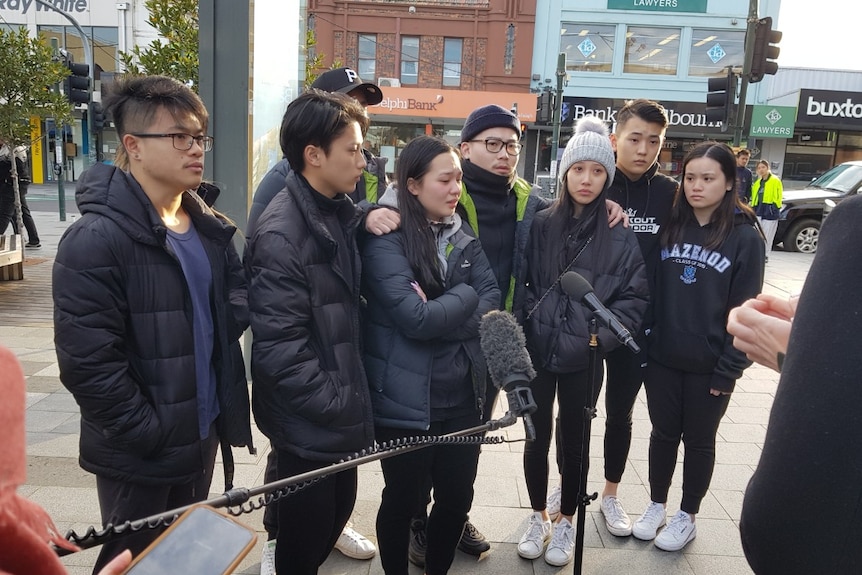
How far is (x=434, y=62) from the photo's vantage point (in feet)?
85.1

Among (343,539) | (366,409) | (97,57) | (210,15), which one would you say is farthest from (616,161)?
(97,57)

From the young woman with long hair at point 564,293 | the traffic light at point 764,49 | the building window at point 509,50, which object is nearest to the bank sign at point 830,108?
the building window at point 509,50

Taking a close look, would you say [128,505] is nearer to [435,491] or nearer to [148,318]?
[148,318]

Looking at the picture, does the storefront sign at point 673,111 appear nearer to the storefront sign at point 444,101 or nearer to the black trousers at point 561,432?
the storefront sign at point 444,101

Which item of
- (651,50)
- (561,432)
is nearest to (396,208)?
(561,432)

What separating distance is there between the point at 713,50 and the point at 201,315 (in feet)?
90.8

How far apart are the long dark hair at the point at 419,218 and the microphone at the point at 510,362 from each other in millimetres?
445

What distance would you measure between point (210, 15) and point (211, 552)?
448 cm

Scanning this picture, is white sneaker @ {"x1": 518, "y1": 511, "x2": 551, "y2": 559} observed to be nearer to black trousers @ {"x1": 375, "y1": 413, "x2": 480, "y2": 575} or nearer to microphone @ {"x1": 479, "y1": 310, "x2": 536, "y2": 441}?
black trousers @ {"x1": 375, "y1": 413, "x2": 480, "y2": 575}

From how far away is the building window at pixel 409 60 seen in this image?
25938 mm

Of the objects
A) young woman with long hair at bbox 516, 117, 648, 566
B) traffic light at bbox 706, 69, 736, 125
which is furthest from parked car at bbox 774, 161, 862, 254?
young woman with long hair at bbox 516, 117, 648, 566

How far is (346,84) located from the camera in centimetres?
360

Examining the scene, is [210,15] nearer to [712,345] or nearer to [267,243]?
[267,243]

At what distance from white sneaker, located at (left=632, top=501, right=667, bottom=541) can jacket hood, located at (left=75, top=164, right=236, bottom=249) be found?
278 centimetres
